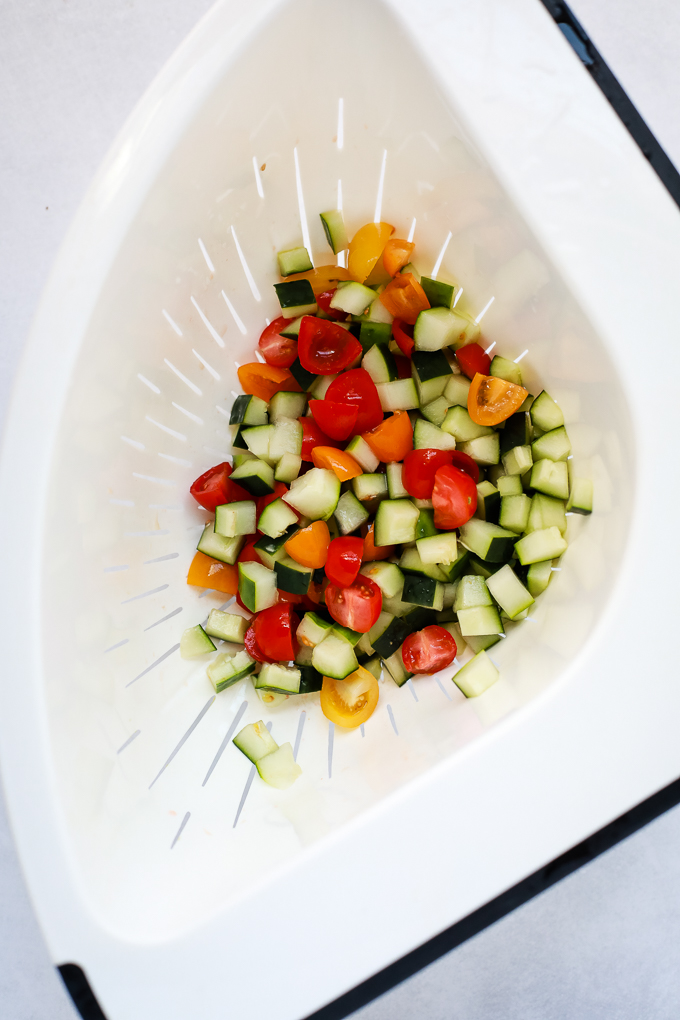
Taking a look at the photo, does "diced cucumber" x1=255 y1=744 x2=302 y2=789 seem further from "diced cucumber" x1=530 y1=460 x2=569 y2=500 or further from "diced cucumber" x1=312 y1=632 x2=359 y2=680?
"diced cucumber" x1=530 y1=460 x2=569 y2=500

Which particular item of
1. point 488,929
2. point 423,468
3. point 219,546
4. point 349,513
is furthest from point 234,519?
point 488,929

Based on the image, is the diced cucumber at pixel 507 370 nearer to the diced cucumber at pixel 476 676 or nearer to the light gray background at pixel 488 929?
the diced cucumber at pixel 476 676

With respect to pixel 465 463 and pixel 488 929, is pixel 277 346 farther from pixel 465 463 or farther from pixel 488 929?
pixel 488 929

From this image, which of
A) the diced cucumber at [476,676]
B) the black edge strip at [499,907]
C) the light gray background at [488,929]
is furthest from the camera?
the light gray background at [488,929]

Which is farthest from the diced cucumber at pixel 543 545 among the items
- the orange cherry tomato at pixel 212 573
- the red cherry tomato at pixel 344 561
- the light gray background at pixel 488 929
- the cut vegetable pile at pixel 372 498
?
the light gray background at pixel 488 929

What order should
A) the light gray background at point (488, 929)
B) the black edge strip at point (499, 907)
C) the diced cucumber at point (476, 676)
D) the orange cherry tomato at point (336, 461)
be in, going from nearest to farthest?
the black edge strip at point (499, 907)
the diced cucumber at point (476, 676)
the orange cherry tomato at point (336, 461)
the light gray background at point (488, 929)

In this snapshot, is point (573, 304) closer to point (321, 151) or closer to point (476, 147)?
point (476, 147)
